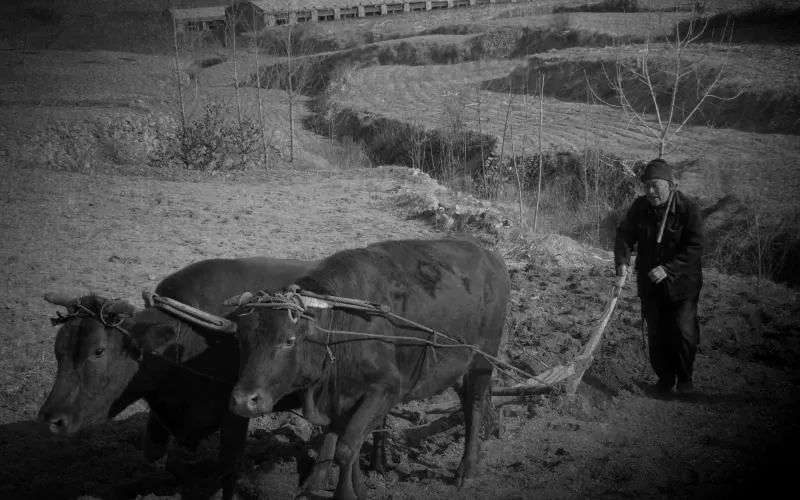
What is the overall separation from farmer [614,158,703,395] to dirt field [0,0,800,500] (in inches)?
17.8

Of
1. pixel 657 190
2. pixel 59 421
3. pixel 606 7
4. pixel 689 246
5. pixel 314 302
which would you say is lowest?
pixel 59 421

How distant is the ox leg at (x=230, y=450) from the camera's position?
4.85 meters

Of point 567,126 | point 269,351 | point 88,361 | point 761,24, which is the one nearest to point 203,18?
point 567,126

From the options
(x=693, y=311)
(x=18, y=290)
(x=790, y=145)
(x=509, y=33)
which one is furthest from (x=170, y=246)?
(x=509, y=33)

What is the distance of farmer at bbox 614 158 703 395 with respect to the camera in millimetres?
6344

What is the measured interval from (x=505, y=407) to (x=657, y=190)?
2472mm

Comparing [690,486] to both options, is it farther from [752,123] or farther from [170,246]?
[752,123]

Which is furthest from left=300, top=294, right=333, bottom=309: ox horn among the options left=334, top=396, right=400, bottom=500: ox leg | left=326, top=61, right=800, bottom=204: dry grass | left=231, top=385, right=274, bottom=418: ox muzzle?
left=326, top=61, right=800, bottom=204: dry grass

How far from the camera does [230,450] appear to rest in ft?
15.9

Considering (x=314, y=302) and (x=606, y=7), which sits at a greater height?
(x=606, y=7)

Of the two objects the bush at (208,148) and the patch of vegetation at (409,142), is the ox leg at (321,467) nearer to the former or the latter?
the patch of vegetation at (409,142)

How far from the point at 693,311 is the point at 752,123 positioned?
1440cm

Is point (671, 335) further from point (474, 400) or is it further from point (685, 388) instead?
point (474, 400)

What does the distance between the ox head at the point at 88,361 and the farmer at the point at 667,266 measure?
4.41 meters
